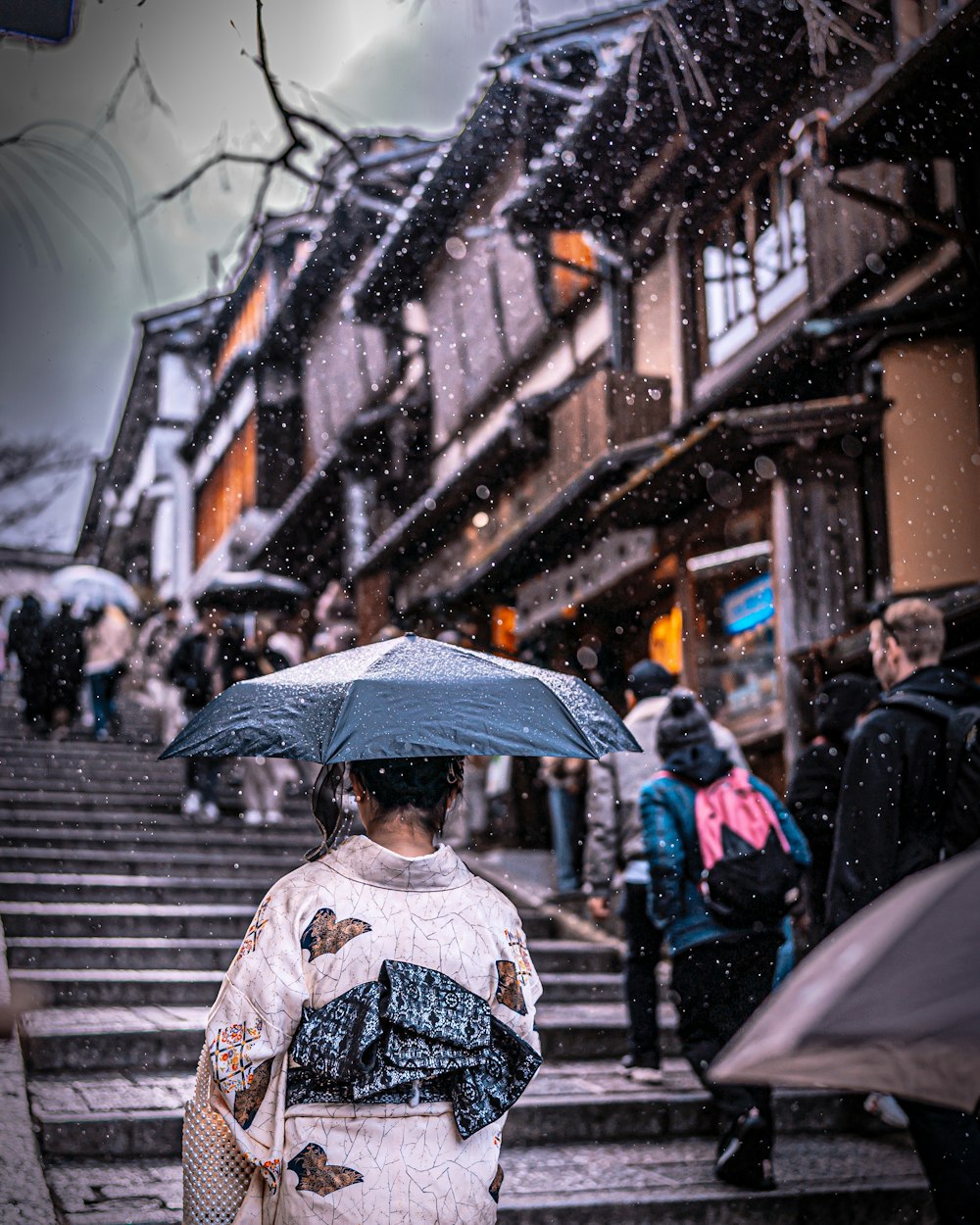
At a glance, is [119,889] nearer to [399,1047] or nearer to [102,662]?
[399,1047]

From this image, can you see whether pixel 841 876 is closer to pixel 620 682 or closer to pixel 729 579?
pixel 729 579

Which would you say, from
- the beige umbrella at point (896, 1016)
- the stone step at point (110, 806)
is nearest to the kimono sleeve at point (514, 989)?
the beige umbrella at point (896, 1016)

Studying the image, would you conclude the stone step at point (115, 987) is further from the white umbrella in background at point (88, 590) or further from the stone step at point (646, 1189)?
the white umbrella in background at point (88, 590)

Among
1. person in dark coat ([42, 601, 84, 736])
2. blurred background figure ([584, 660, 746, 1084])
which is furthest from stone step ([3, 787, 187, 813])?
blurred background figure ([584, 660, 746, 1084])

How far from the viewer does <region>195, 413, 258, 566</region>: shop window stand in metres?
30.3

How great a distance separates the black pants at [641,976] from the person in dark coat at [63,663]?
37.0 ft

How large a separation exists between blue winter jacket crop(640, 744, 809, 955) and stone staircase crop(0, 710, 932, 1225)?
3.30ft

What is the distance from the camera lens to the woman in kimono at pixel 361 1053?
2812 millimetres

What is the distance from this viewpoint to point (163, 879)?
9.38m

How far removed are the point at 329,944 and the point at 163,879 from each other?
6.87 m

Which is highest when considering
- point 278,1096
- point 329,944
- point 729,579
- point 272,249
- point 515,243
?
point 272,249

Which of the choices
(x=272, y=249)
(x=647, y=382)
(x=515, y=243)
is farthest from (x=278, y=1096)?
(x=272, y=249)

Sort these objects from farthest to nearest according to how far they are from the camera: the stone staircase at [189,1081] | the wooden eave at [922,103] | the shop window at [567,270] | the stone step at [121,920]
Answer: the shop window at [567,270] → the stone step at [121,920] → the wooden eave at [922,103] → the stone staircase at [189,1081]

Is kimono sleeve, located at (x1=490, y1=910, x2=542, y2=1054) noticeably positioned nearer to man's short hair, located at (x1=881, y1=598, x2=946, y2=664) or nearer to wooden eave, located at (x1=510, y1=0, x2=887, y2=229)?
man's short hair, located at (x1=881, y1=598, x2=946, y2=664)
